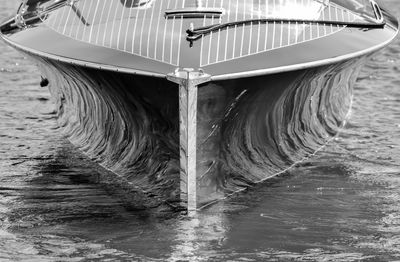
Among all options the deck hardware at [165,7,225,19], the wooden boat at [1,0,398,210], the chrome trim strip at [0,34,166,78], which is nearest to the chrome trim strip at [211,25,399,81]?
the wooden boat at [1,0,398,210]

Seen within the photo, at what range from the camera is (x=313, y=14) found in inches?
354

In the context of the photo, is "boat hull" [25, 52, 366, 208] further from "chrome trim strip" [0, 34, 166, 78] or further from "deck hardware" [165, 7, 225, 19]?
"deck hardware" [165, 7, 225, 19]

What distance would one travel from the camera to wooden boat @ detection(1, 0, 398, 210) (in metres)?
8.10

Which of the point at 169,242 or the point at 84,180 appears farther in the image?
the point at 84,180

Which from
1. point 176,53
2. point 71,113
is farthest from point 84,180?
point 176,53

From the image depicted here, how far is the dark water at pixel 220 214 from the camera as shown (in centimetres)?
793

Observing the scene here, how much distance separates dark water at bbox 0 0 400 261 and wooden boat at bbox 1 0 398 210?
0.27 meters

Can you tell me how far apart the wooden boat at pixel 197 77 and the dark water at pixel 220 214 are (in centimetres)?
27

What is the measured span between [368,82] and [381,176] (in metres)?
4.31

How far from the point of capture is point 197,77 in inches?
306

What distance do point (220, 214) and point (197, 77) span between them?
4.96 feet

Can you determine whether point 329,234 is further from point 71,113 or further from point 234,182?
point 71,113

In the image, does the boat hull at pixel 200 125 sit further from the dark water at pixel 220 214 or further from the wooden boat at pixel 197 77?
the dark water at pixel 220 214

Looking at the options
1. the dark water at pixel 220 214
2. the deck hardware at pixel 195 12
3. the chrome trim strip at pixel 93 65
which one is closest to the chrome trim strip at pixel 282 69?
the chrome trim strip at pixel 93 65
